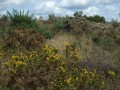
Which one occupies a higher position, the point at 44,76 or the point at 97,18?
the point at 97,18

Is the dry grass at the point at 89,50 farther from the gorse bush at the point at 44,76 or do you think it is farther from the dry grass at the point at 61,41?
the gorse bush at the point at 44,76

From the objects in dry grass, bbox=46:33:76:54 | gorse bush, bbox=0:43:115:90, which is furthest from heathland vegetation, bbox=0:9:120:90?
dry grass, bbox=46:33:76:54

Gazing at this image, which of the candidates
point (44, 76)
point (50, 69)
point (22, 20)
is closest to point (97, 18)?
point (22, 20)

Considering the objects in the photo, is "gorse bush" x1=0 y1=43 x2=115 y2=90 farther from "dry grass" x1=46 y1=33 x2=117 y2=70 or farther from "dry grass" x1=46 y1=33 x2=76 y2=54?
"dry grass" x1=46 y1=33 x2=76 y2=54

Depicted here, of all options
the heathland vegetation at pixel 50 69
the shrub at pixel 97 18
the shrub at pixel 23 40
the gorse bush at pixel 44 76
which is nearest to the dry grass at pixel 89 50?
the heathland vegetation at pixel 50 69

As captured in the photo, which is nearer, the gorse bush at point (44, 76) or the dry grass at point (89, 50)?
the gorse bush at point (44, 76)

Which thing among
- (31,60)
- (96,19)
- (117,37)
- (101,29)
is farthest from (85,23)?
(31,60)

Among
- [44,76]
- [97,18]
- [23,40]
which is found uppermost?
[97,18]

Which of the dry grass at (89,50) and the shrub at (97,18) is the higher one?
the shrub at (97,18)

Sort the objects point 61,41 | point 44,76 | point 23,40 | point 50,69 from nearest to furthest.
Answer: point 44,76
point 50,69
point 23,40
point 61,41

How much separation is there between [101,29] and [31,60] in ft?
35.3

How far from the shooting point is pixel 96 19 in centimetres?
2559

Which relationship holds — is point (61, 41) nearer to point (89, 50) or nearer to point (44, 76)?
point (89, 50)

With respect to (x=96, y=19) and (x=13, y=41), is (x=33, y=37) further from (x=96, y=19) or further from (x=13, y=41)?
(x=96, y=19)
